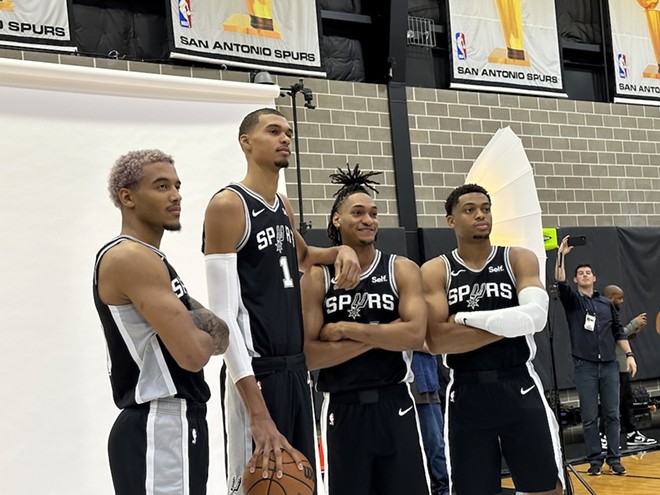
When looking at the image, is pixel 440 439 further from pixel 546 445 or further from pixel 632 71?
pixel 632 71

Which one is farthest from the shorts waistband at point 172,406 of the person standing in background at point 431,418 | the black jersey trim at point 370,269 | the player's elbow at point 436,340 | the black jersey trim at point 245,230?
the person standing in background at point 431,418

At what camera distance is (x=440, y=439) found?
6.83 metres

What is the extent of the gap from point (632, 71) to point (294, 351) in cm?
975

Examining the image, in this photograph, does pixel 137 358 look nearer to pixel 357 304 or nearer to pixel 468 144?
pixel 357 304

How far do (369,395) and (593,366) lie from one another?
198 inches

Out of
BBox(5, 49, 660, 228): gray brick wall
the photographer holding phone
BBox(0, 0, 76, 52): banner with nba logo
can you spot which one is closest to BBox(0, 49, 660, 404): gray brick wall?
BBox(5, 49, 660, 228): gray brick wall

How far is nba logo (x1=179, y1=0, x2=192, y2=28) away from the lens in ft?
28.6

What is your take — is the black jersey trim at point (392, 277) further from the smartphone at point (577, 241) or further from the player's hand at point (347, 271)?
the smartphone at point (577, 241)

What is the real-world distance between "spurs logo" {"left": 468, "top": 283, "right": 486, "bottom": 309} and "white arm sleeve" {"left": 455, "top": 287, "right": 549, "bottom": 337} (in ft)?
0.48

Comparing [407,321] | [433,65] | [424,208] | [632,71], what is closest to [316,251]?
[407,321]

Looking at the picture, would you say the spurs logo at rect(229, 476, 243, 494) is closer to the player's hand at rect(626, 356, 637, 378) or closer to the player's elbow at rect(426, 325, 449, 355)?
the player's elbow at rect(426, 325, 449, 355)

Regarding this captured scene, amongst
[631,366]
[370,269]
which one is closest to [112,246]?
[370,269]

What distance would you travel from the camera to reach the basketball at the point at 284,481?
3.05 meters

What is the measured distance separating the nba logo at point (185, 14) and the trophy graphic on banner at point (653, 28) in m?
6.53
